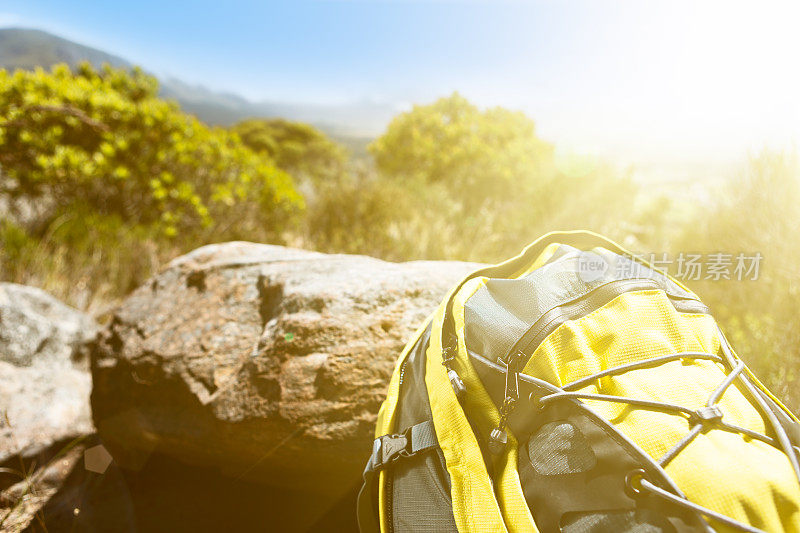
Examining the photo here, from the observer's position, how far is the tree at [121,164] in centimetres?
352

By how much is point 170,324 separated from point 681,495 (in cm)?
216

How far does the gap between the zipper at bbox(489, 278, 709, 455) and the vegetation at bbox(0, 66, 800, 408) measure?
1.44 meters

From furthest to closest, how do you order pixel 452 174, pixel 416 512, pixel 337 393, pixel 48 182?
pixel 452 174 → pixel 48 182 → pixel 337 393 → pixel 416 512

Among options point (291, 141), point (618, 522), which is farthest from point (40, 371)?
point (291, 141)

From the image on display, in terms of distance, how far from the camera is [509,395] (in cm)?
100

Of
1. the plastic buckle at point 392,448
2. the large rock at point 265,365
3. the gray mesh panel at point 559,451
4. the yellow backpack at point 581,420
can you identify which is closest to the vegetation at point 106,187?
the large rock at point 265,365

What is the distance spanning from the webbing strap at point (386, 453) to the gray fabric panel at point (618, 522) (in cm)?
41

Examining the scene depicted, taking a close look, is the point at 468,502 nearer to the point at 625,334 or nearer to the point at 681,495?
the point at 681,495

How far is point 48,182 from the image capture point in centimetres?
355

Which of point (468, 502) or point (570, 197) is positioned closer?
point (468, 502)

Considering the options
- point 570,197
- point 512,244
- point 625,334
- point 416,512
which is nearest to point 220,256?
point 416,512

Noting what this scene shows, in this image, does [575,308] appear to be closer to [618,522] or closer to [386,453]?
[618,522]

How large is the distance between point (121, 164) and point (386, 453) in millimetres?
4141

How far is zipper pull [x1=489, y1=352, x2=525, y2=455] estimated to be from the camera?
3.22 feet
